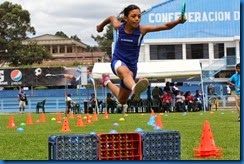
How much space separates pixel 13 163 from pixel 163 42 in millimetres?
37184

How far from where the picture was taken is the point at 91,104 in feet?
84.5

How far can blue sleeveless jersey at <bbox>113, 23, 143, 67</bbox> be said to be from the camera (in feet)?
24.4

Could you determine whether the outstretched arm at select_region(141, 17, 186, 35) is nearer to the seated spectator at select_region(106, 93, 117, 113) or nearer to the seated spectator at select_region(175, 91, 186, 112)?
the seated spectator at select_region(175, 91, 186, 112)

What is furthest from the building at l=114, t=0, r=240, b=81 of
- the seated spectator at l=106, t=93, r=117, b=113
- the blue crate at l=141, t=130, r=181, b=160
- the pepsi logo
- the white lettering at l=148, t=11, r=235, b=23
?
the blue crate at l=141, t=130, r=181, b=160

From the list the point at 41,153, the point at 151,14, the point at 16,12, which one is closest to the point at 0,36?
the point at 16,12

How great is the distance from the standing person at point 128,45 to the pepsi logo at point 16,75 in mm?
27938

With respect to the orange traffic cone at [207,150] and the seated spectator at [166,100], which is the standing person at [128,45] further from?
the seated spectator at [166,100]

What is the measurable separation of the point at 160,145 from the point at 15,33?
4884 centimetres

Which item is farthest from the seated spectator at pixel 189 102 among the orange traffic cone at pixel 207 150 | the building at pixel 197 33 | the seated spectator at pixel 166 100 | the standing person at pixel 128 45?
the orange traffic cone at pixel 207 150

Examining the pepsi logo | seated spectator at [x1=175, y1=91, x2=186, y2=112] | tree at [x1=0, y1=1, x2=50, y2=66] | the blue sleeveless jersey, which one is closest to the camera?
the blue sleeveless jersey

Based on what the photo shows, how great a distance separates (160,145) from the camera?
253 inches

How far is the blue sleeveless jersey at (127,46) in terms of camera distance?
293 inches

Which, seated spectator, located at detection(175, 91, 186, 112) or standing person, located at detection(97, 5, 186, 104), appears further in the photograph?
seated spectator, located at detection(175, 91, 186, 112)

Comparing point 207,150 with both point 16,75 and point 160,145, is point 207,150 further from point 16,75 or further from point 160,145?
point 16,75
